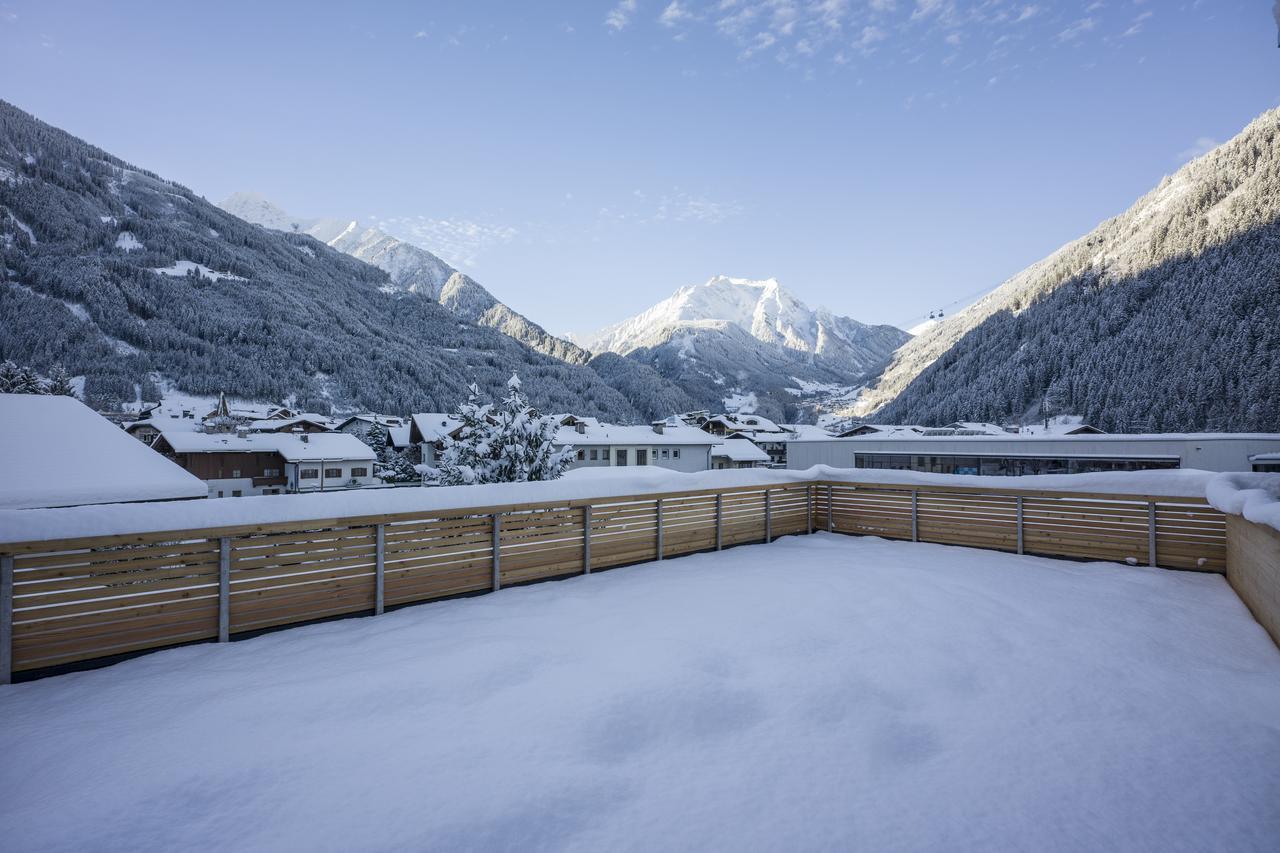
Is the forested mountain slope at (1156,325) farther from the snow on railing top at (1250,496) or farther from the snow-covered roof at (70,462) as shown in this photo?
the snow-covered roof at (70,462)

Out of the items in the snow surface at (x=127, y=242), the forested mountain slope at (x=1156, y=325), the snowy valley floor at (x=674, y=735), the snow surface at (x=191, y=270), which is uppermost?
the snow surface at (x=127, y=242)

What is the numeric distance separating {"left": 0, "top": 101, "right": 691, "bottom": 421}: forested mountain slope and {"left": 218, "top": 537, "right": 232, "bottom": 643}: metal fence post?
90394 millimetres

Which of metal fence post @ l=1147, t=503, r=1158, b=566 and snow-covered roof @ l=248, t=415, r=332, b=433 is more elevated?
snow-covered roof @ l=248, t=415, r=332, b=433

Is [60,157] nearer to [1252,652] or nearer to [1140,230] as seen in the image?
[1252,652]

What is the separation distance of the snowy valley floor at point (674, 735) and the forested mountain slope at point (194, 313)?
91.9 m

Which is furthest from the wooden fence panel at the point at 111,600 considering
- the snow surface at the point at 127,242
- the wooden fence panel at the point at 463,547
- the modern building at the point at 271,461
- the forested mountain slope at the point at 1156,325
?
the snow surface at the point at 127,242

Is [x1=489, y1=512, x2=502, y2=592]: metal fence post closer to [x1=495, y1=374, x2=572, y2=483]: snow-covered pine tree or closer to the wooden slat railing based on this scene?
the wooden slat railing

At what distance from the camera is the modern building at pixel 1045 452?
23.0 meters

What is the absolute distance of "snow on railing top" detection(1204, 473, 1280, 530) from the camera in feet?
13.4

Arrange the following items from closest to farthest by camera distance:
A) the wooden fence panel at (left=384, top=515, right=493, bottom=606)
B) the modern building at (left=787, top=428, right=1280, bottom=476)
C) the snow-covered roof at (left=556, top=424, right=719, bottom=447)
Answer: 1. the wooden fence panel at (left=384, top=515, right=493, bottom=606)
2. the modern building at (left=787, top=428, right=1280, bottom=476)
3. the snow-covered roof at (left=556, top=424, right=719, bottom=447)

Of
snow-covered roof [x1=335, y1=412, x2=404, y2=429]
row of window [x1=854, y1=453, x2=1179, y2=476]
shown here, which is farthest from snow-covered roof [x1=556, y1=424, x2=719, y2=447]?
snow-covered roof [x1=335, y1=412, x2=404, y2=429]

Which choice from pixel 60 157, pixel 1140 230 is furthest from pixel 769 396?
pixel 60 157

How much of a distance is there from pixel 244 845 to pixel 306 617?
323 cm

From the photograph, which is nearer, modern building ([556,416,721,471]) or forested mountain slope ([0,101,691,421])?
modern building ([556,416,721,471])
